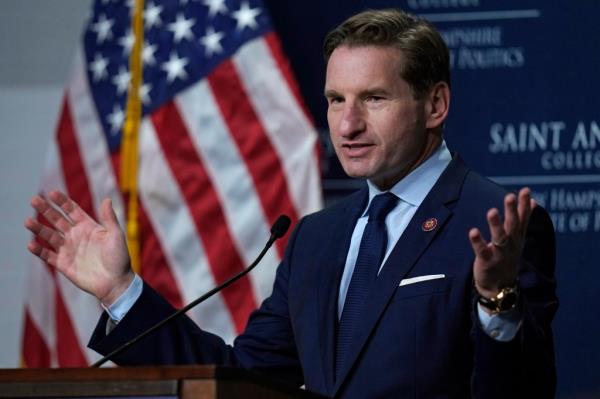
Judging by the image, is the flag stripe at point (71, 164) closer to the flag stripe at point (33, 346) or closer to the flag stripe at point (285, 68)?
the flag stripe at point (33, 346)

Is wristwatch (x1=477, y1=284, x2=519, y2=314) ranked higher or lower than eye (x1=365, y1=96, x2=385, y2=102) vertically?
lower

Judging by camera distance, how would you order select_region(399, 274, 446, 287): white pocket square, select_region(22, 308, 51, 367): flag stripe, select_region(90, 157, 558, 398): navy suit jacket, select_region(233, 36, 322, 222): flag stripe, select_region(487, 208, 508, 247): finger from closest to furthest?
select_region(487, 208, 508, 247): finger → select_region(90, 157, 558, 398): navy suit jacket → select_region(399, 274, 446, 287): white pocket square → select_region(233, 36, 322, 222): flag stripe → select_region(22, 308, 51, 367): flag stripe

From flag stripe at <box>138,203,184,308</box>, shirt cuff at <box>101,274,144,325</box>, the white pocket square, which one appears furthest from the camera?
flag stripe at <box>138,203,184,308</box>

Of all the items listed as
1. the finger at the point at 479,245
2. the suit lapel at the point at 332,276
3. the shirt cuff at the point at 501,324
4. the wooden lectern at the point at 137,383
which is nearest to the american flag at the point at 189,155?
the suit lapel at the point at 332,276

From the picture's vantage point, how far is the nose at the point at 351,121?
295cm

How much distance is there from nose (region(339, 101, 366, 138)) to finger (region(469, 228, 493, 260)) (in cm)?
71

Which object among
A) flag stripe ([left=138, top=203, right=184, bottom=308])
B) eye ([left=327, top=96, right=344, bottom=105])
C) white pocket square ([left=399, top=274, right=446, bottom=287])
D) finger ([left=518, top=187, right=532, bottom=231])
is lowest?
flag stripe ([left=138, top=203, right=184, bottom=308])

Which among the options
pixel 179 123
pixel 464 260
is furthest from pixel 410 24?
pixel 179 123

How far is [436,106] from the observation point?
3102 mm

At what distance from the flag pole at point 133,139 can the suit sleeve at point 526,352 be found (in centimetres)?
242

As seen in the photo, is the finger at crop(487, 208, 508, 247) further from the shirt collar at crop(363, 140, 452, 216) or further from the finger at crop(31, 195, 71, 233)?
the finger at crop(31, 195, 71, 233)

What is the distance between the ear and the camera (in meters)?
3.08

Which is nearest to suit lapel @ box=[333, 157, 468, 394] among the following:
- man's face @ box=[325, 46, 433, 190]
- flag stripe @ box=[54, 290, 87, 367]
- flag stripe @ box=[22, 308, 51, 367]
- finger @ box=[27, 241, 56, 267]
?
man's face @ box=[325, 46, 433, 190]

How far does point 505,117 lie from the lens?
4.62 m
